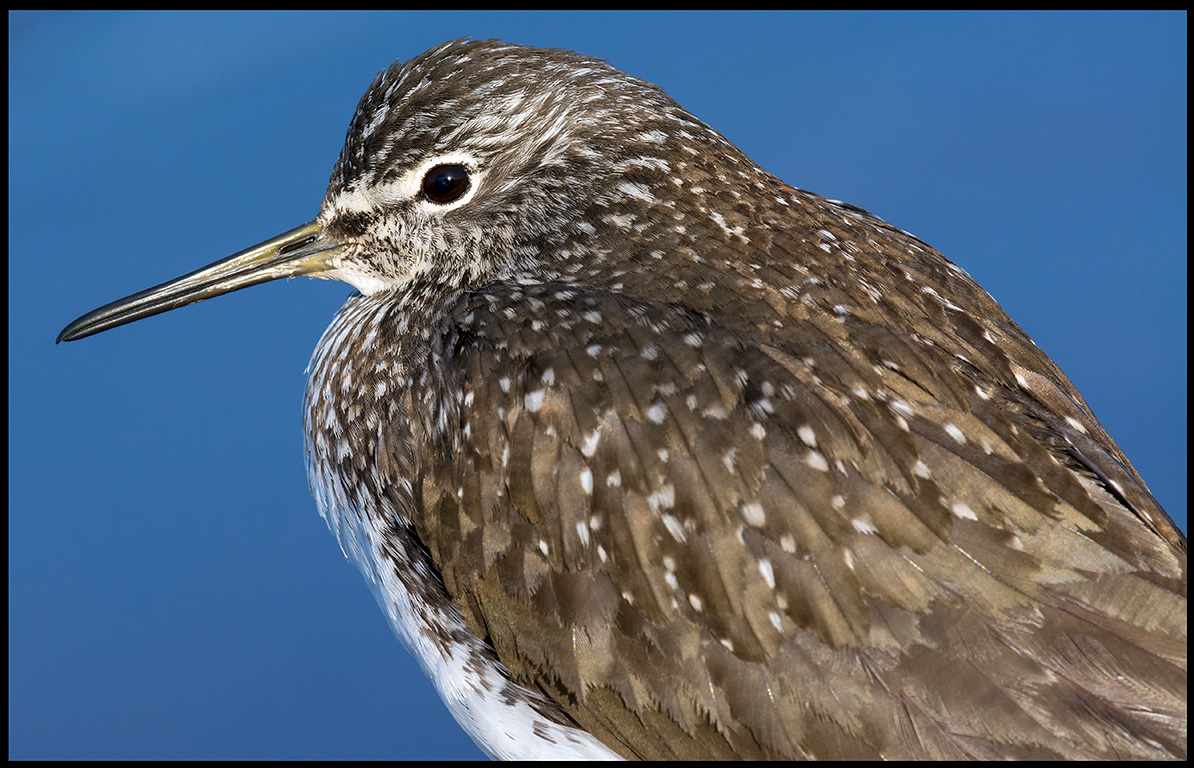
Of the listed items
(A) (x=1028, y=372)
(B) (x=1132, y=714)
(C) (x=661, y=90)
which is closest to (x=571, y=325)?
(C) (x=661, y=90)

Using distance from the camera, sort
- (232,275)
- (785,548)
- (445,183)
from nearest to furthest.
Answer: (785,548) < (445,183) < (232,275)

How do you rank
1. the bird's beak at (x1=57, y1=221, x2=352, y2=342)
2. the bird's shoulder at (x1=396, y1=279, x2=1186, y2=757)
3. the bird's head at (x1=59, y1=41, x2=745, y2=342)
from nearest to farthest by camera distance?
the bird's shoulder at (x1=396, y1=279, x2=1186, y2=757), the bird's head at (x1=59, y1=41, x2=745, y2=342), the bird's beak at (x1=57, y1=221, x2=352, y2=342)

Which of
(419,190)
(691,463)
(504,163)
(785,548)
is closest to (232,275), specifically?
(419,190)

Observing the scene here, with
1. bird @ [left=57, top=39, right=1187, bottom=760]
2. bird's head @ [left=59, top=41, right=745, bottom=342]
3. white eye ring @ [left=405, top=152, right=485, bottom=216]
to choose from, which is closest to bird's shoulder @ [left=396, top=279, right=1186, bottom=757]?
bird @ [left=57, top=39, right=1187, bottom=760]

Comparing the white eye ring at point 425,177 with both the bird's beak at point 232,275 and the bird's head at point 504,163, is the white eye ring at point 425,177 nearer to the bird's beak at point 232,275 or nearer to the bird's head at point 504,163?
the bird's head at point 504,163

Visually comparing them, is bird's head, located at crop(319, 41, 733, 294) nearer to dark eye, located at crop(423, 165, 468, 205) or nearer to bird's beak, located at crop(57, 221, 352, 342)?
dark eye, located at crop(423, 165, 468, 205)

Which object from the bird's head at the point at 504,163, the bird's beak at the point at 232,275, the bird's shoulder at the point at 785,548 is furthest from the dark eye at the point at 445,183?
the bird's shoulder at the point at 785,548

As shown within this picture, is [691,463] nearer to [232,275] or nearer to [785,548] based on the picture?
[785,548]
